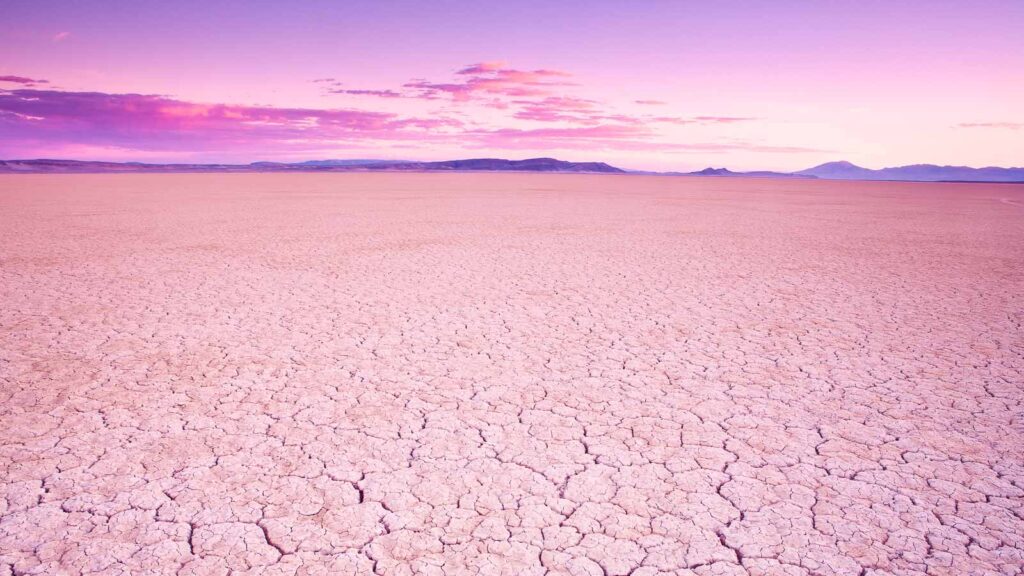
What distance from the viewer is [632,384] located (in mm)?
4023

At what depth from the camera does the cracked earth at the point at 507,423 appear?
2.36 metres

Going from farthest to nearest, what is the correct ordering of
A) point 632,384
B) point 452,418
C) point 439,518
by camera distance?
1. point 632,384
2. point 452,418
3. point 439,518

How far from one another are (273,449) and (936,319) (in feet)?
19.3

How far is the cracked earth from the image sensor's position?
236cm

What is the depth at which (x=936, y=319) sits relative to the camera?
5.69 m

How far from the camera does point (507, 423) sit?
3436 mm

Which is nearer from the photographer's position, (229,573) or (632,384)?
(229,573)

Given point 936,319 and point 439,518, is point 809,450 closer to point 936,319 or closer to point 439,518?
point 439,518

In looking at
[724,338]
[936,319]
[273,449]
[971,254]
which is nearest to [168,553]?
[273,449]

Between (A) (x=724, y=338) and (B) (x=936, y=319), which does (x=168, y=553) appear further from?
(B) (x=936, y=319)

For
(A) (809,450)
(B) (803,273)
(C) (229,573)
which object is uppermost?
(B) (803,273)

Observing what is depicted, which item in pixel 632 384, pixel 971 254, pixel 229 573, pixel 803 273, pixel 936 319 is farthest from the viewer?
pixel 971 254

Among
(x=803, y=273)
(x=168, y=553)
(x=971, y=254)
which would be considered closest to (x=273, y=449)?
(x=168, y=553)

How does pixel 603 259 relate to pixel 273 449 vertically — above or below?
above
